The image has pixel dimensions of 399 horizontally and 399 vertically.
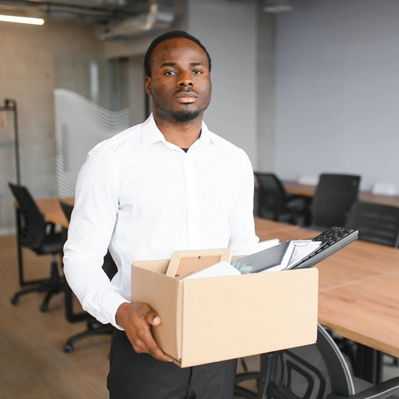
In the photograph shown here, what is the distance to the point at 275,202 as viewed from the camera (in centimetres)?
553

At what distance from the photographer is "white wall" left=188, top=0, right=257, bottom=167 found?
255 inches

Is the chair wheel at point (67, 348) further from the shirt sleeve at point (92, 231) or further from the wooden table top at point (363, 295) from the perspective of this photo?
the shirt sleeve at point (92, 231)

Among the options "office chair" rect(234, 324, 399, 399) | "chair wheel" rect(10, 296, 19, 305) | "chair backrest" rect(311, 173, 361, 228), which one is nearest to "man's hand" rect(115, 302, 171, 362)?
"office chair" rect(234, 324, 399, 399)

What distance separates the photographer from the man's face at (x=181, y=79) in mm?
1317

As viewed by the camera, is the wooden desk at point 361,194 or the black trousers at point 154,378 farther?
the wooden desk at point 361,194

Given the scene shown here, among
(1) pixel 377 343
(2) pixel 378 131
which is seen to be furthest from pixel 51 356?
(2) pixel 378 131

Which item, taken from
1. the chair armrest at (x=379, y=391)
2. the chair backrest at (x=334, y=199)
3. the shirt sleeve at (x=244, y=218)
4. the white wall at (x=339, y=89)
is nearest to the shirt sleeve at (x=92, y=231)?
the shirt sleeve at (x=244, y=218)

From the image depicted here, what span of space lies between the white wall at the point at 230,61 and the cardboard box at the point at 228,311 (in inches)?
220

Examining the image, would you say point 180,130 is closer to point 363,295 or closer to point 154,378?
point 154,378

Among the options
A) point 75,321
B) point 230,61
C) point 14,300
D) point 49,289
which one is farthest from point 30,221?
point 230,61

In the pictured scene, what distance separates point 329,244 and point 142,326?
18.1 inches

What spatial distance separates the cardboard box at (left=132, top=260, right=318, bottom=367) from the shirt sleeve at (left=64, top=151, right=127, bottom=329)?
0.41ft

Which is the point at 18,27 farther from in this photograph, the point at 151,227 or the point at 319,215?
the point at 151,227

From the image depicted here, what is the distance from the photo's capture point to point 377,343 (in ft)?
5.48
